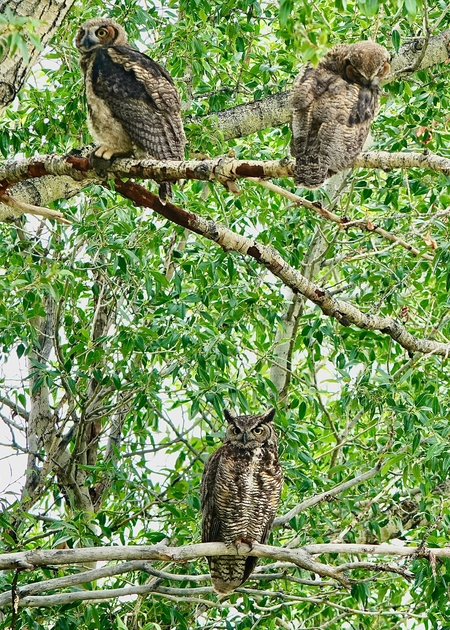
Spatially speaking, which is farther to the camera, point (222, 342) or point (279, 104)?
point (279, 104)

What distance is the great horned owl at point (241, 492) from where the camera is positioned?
480 centimetres

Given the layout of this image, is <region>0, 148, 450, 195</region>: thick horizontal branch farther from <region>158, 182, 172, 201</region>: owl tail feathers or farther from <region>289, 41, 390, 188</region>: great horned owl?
<region>289, 41, 390, 188</region>: great horned owl

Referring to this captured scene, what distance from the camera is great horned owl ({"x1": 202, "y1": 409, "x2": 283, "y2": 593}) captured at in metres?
4.80

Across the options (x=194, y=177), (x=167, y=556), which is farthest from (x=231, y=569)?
(x=194, y=177)

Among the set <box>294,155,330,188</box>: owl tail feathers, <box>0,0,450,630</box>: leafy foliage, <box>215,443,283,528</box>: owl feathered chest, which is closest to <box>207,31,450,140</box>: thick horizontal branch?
<box>0,0,450,630</box>: leafy foliage

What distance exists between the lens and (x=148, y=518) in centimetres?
520

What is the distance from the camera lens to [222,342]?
4457 millimetres

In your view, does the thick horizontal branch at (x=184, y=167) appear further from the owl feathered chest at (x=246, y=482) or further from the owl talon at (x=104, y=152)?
the owl feathered chest at (x=246, y=482)

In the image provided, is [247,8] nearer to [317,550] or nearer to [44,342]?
[44,342]

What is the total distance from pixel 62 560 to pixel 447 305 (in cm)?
232

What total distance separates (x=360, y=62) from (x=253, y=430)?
174 cm

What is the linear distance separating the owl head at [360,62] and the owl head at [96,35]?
932mm

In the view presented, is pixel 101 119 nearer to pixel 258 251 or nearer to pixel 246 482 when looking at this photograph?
pixel 258 251

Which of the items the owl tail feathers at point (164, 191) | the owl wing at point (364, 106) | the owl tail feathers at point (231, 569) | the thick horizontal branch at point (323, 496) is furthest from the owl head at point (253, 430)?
the owl wing at point (364, 106)
